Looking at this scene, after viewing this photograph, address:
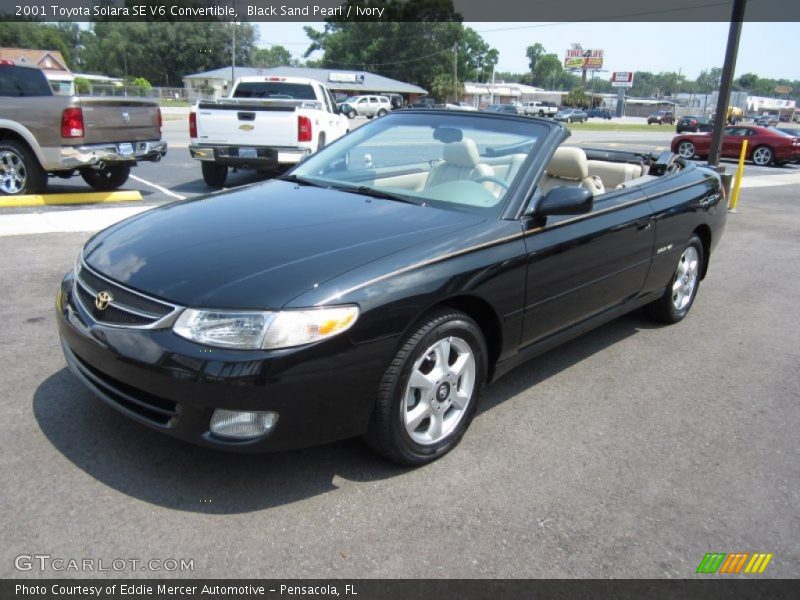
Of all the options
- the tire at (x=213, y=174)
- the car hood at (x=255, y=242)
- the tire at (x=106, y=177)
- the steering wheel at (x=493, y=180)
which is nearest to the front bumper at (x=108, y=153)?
the tire at (x=106, y=177)

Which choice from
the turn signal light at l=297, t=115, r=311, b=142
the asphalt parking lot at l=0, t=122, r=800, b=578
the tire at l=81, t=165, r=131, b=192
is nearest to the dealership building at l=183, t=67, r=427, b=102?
the tire at l=81, t=165, r=131, b=192

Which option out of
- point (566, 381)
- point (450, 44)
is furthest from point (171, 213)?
point (450, 44)

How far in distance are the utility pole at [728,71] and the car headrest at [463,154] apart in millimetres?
8905

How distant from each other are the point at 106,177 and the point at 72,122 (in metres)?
1.81

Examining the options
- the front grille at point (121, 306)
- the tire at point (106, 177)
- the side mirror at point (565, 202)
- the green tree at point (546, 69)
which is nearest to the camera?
the front grille at point (121, 306)

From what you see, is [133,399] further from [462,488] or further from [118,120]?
[118,120]

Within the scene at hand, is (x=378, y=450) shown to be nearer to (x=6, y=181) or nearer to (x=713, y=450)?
(x=713, y=450)

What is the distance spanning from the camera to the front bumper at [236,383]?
255 centimetres

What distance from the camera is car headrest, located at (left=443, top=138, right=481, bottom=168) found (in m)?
4.04

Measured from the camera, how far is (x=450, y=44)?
100688 millimetres

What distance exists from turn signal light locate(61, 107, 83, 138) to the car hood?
566 cm

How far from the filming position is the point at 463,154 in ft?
13.4

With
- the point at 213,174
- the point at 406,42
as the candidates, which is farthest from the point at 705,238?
the point at 406,42
